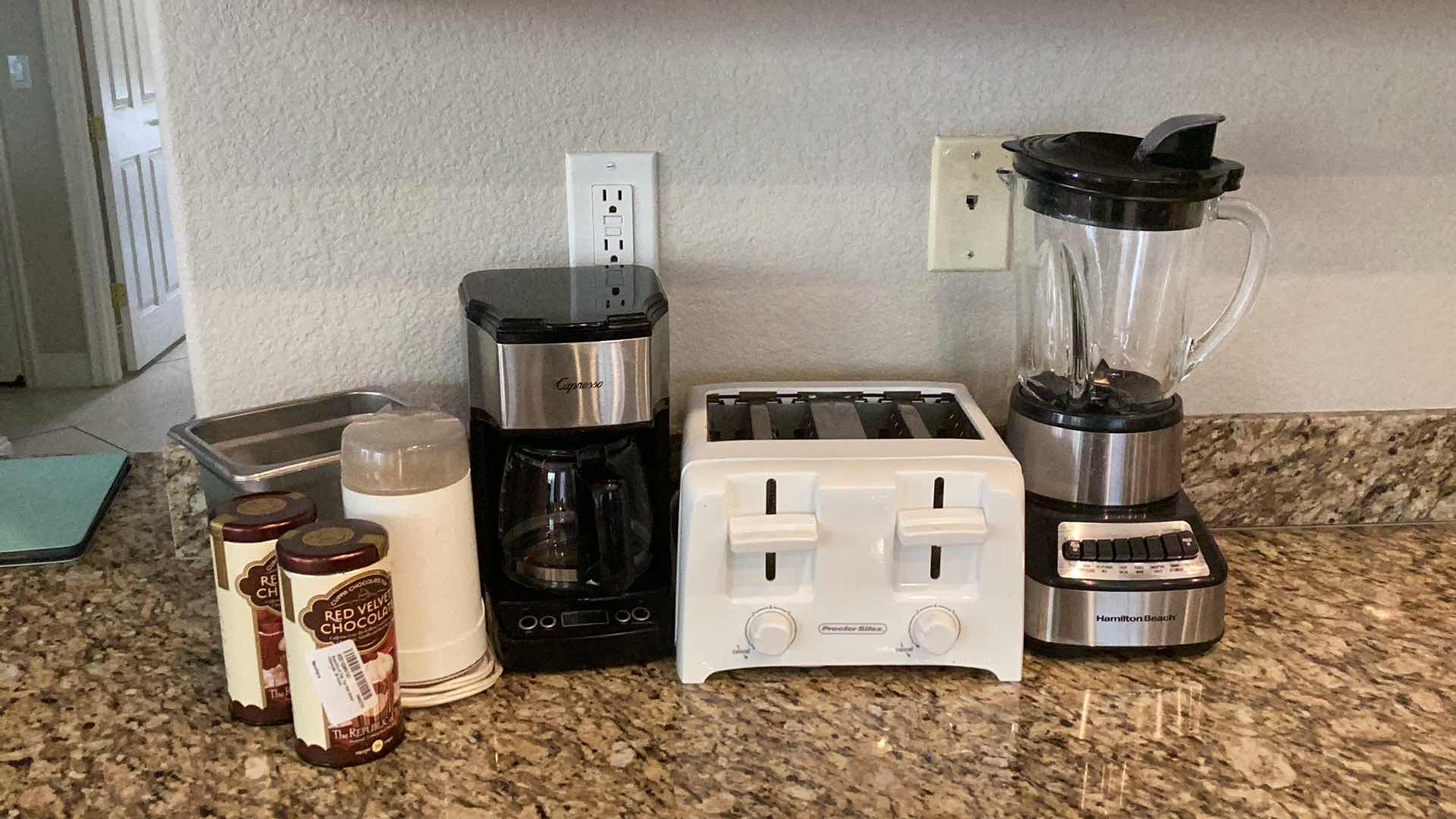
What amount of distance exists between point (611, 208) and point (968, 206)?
0.33 m

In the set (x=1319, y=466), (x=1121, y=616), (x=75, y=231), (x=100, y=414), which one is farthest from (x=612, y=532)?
(x=75, y=231)

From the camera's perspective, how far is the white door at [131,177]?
12.8 feet

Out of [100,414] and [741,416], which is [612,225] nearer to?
[741,416]

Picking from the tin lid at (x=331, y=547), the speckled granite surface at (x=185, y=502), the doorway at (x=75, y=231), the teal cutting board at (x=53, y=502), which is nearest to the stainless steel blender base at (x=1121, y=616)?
the tin lid at (x=331, y=547)

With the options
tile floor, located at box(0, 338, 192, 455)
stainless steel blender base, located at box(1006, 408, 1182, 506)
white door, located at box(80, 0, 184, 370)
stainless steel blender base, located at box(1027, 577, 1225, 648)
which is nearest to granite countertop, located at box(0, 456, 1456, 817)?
stainless steel blender base, located at box(1027, 577, 1225, 648)

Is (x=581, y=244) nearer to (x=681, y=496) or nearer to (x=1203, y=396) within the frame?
(x=681, y=496)

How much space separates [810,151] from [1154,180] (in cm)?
32

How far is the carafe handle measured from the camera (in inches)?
35.4

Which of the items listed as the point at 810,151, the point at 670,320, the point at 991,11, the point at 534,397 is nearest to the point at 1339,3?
the point at 991,11

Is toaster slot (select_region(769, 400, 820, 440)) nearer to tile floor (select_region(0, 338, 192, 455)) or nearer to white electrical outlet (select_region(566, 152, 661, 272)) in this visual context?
white electrical outlet (select_region(566, 152, 661, 272))

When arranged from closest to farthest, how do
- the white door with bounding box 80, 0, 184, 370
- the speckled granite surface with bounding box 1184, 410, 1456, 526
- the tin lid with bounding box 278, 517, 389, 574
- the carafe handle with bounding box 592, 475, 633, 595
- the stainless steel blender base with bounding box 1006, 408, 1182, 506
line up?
1. the tin lid with bounding box 278, 517, 389, 574
2. the carafe handle with bounding box 592, 475, 633, 595
3. the stainless steel blender base with bounding box 1006, 408, 1182, 506
4. the speckled granite surface with bounding box 1184, 410, 1456, 526
5. the white door with bounding box 80, 0, 184, 370

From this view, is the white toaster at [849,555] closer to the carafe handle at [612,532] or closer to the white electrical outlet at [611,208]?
the carafe handle at [612,532]

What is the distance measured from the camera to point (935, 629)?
0.94 metres

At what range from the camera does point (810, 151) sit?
1.11 metres
